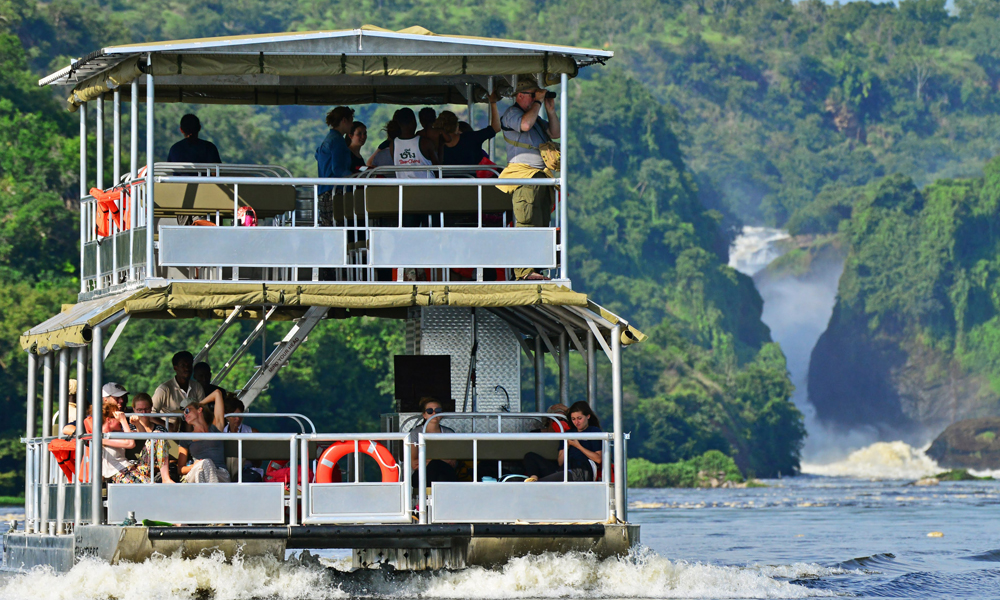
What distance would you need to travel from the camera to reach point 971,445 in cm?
10406

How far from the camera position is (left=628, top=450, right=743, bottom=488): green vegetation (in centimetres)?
8794

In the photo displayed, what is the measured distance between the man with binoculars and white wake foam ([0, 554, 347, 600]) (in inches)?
158

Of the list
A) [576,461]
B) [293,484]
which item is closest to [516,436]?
[576,461]

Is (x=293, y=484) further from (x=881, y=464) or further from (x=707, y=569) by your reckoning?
(x=881, y=464)

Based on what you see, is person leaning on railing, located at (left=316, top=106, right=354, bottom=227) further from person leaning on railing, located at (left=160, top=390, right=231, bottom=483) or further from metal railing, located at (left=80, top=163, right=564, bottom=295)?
person leaning on railing, located at (left=160, top=390, right=231, bottom=483)

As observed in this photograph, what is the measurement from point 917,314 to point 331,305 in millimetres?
119900

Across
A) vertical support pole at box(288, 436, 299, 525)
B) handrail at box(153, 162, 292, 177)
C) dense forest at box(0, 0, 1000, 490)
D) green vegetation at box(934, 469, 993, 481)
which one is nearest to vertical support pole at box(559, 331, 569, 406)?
handrail at box(153, 162, 292, 177)

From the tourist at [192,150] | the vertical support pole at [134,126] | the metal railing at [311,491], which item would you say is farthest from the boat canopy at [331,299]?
the tourist at [192,150]

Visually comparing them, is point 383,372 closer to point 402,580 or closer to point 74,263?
point 74,263

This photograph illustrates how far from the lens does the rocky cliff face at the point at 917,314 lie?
12719 centimetres

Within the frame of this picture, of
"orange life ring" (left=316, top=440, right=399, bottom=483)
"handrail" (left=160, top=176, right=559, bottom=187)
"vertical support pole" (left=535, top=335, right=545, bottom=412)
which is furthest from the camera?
"vertical support pole" (left=535, top=335, right=545, bottom=412)

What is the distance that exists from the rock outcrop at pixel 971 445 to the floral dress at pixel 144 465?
92343 mm

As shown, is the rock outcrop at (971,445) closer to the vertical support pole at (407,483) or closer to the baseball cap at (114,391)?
the vertical support pole at (407,483)

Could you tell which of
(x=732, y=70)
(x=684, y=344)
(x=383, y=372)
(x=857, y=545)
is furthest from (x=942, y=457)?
(x=732, y=70)
